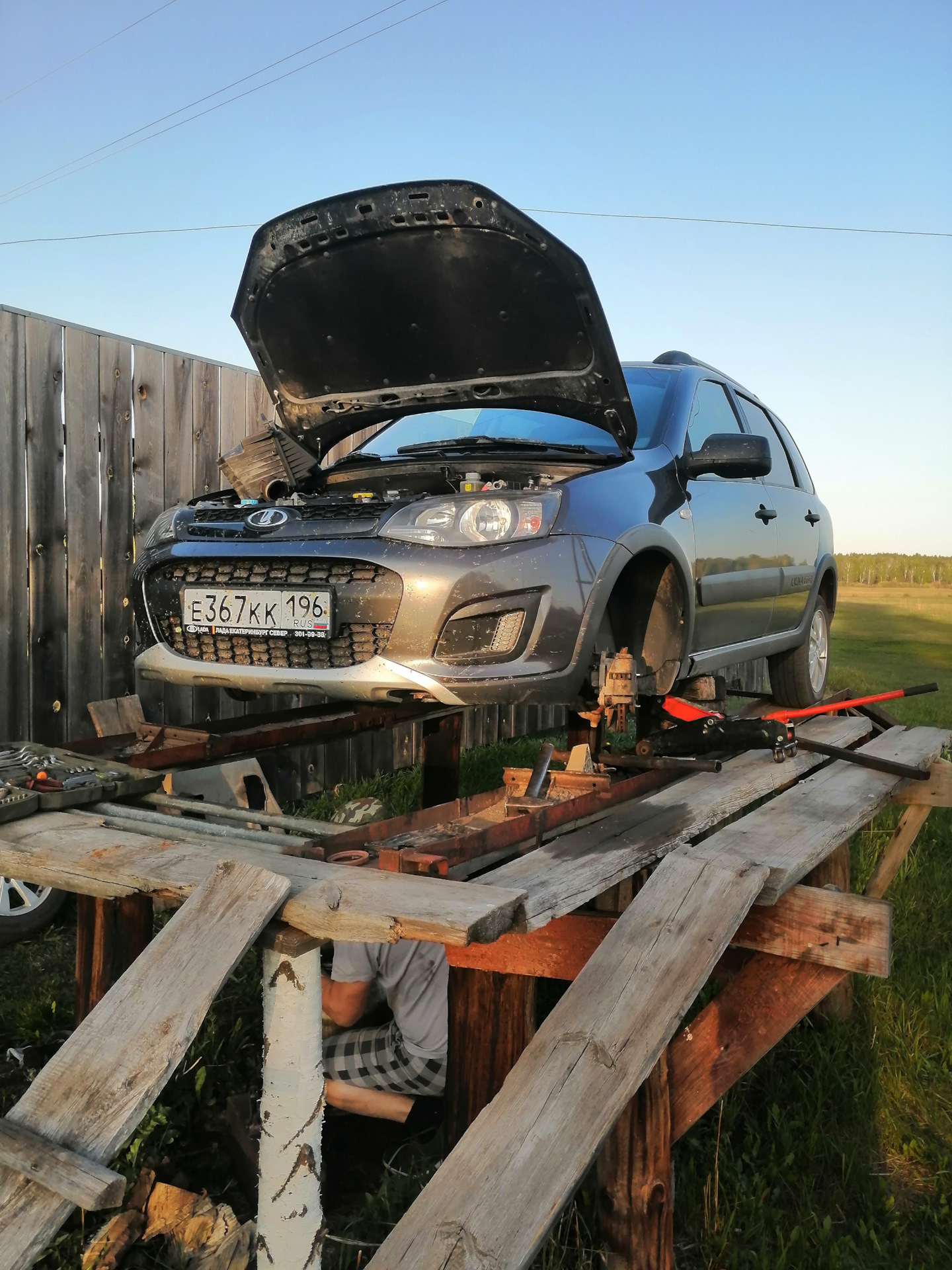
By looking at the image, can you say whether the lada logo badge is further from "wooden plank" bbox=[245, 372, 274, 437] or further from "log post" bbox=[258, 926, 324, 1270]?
"wooden plank" bbox=[245, 372, 274, 437]

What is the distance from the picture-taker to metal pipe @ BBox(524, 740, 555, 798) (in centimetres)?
281

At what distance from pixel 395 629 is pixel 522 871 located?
Result: 3.03 feet

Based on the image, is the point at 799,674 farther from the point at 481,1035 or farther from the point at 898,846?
the point at 481,1035

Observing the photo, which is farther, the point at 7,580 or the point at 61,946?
the point at 7,580

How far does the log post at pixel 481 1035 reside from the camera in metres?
2.36

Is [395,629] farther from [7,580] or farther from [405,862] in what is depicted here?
[7,580]

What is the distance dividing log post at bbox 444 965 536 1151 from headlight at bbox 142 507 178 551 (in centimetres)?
178

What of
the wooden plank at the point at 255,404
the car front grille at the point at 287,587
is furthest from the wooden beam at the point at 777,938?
the wooden plank at the point at 255,404

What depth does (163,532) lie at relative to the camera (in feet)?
11.2

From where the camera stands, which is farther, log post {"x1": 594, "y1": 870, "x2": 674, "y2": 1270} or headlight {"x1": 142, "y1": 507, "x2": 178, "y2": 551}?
headlight {"x1": 142, "y1": 507, "x2": 178, "y2": 551}

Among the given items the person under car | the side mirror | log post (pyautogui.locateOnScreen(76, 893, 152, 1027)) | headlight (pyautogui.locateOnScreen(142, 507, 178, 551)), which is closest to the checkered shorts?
the person under car

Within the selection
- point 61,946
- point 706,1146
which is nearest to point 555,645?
point 706,1146

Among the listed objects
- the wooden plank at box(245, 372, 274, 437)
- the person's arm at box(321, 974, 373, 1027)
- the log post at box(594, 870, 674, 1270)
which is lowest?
the person's arm at box(321, 974, 373, 1027)

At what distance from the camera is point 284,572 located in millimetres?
3018
